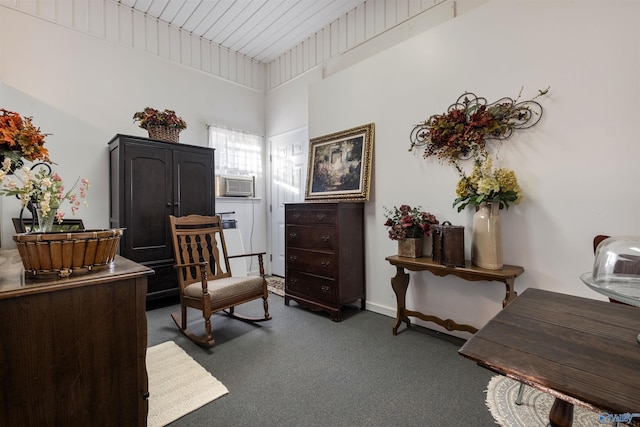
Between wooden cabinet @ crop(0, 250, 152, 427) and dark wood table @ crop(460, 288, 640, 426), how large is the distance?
128 centimetres

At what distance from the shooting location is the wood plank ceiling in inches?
134

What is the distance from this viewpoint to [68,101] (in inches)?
121

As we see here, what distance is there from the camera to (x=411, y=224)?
2484 mm

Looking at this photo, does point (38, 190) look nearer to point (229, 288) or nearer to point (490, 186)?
point (229, 288)

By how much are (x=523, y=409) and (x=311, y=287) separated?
1.93m

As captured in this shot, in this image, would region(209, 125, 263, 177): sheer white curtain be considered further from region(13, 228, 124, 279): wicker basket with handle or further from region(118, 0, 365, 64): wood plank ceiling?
region(13, 228, 124, 279): wicker basket with handle

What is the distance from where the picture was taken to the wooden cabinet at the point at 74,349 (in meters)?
0.96

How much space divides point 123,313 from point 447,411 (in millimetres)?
1715

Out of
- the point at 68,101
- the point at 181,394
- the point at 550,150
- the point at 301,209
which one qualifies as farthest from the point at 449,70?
the point at 68,101

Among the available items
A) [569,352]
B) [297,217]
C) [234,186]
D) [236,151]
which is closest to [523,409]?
[569,352]

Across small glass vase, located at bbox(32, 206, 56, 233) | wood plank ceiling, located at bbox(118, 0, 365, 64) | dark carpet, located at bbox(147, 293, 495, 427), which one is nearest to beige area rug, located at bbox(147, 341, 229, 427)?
dark carpet, located at bbox(147, 293, 495, 427)

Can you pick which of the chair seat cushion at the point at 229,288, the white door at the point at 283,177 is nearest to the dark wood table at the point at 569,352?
the chair seat cushion at the point at 229,288

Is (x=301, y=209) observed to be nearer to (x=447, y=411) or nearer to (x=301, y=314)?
(x=301, y=314)

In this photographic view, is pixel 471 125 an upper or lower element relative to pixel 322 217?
upper
